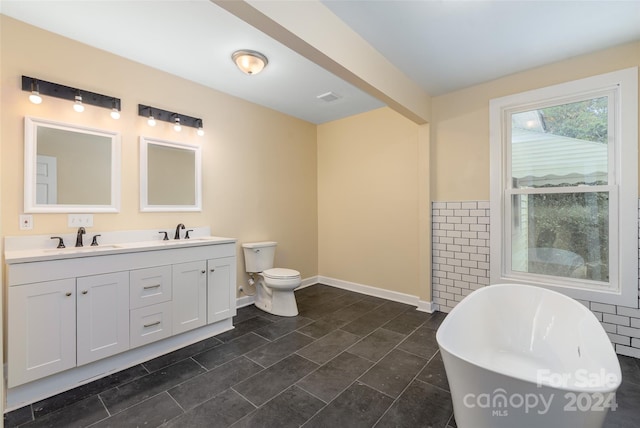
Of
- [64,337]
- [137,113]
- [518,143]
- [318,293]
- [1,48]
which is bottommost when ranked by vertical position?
[318,293]

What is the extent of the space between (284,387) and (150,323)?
121 cm

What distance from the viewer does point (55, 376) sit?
6.21 ft

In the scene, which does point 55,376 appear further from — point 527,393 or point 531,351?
point 531,351

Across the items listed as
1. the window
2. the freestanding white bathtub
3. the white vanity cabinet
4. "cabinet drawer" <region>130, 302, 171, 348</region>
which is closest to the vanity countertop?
the white vanity cabinet

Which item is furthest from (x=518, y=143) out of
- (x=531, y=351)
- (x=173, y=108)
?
(x=173, y=108)

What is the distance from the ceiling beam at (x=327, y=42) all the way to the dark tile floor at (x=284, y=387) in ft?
7.38

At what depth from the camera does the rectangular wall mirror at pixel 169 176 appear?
2.72m

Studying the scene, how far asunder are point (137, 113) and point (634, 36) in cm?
423

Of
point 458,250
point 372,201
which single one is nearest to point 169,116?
point 372,201

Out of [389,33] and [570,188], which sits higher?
[389,33]

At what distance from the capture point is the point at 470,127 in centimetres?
310

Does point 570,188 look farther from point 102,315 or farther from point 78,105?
point 78,105

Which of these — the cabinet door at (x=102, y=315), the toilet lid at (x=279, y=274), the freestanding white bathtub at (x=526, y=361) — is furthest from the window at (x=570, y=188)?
the cabinet door at (x=102, y=315)

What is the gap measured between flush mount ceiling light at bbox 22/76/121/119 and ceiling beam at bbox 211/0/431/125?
1.67m
